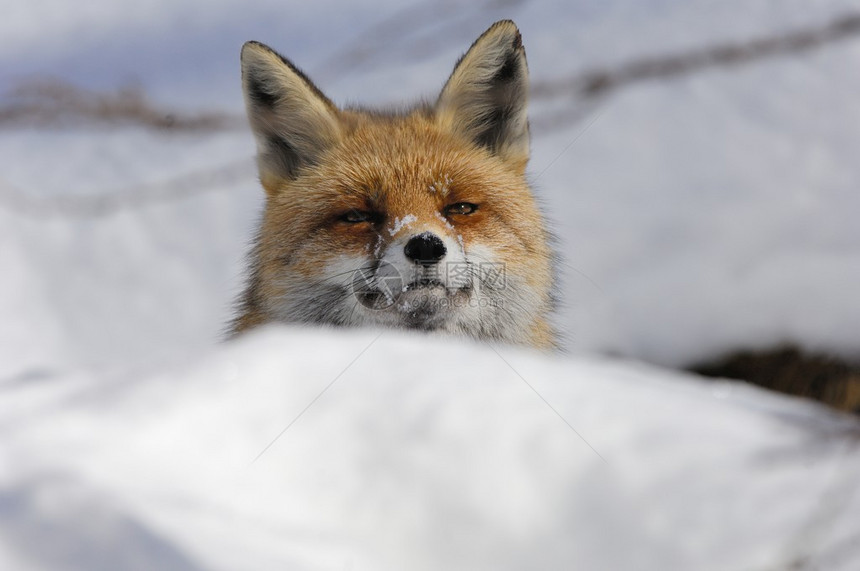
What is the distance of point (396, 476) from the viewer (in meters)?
1.36

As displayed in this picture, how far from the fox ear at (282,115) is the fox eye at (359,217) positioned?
424 millimetres

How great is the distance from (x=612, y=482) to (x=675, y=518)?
0.12 metres

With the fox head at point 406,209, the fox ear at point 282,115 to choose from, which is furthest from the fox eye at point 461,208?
the fox ear at point 282,115

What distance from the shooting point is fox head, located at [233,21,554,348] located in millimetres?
2650

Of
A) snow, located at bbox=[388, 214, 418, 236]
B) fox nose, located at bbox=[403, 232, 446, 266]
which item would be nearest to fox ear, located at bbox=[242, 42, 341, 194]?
snow, located at bbox=[388, 214, 418, 236]

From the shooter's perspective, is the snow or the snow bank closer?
the snow bank

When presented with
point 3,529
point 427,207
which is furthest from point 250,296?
point 3,529

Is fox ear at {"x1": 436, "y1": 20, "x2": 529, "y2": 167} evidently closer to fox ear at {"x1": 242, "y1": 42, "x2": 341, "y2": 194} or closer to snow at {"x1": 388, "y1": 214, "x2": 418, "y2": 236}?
fox ear at {"x1": 242, "y1": 42, "x2": 341, "y2": 194}

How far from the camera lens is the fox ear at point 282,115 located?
298 centimetres

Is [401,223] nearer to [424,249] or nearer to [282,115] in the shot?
[424,249]

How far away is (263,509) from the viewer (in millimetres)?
1281

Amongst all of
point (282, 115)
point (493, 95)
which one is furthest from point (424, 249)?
point (282, 115)

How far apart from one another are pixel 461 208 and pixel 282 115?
33.9 inches

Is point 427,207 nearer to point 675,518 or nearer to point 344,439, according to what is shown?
point 344,439
